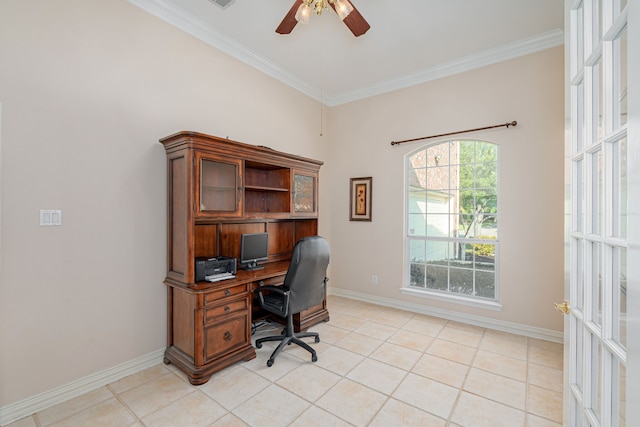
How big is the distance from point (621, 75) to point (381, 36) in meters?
2.66

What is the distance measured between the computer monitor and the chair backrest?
0.65 meters

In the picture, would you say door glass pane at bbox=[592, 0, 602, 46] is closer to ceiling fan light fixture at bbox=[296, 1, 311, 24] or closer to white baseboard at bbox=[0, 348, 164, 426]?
ceiling fan light fixture at bbox=[296, 1, 311, 24]

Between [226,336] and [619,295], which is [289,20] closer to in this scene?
[619,295]

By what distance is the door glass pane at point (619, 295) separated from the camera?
2.62 ft

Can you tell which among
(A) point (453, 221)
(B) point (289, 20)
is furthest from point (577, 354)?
(A) point (453, 221)

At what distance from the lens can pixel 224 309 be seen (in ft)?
8.14

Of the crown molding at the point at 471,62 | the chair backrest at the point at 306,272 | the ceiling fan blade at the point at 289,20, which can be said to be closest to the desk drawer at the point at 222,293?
the chair backrest at the point at 306,272

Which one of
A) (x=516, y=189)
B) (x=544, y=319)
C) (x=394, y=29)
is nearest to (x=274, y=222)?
(x=394, y=29)

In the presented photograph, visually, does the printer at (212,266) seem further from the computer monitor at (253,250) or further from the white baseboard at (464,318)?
the white baseboard at (464,318)

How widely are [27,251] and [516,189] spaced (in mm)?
4336

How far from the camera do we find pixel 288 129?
398 cm

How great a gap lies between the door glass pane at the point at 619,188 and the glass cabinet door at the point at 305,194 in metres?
2.72

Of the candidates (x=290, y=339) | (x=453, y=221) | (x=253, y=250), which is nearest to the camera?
(x=290, y=339)

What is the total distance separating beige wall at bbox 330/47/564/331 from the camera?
3.01 meters
